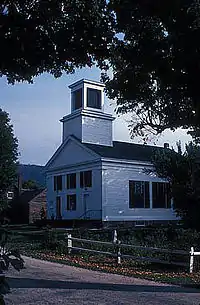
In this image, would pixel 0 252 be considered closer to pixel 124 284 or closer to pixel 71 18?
pixel 71 18

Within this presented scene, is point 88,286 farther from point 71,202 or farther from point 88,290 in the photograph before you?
point 71,202

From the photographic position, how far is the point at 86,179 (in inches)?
1837

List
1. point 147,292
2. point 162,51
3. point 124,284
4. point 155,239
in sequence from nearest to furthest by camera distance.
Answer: point 162,51
point 147,292
point 124,284
point 155,239

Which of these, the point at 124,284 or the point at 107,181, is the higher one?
the point at 107,181

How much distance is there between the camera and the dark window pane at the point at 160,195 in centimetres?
4798

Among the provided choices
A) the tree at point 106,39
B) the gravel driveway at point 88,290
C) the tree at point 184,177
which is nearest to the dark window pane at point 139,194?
the tree at point 184,177

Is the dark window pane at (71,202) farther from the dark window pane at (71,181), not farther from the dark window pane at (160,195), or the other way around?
the dark window pane at (160,195)

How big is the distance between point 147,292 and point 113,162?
109 feet

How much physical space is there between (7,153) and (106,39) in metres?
36.2

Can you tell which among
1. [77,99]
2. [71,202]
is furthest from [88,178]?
[77,99]

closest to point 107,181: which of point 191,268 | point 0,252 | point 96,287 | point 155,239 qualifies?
point 155,239

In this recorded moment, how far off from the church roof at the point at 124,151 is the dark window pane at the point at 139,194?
2426 millimetres

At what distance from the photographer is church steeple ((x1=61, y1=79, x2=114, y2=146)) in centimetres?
4694

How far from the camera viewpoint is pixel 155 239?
23406 mm
